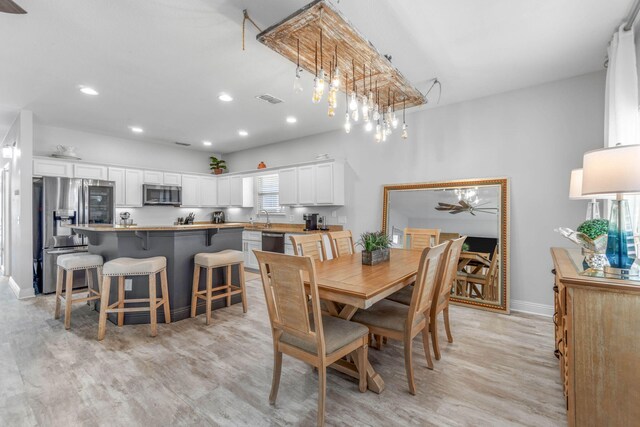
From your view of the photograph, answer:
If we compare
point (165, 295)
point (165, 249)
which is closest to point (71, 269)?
point (165, 249)

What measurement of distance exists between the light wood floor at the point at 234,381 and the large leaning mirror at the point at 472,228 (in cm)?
63

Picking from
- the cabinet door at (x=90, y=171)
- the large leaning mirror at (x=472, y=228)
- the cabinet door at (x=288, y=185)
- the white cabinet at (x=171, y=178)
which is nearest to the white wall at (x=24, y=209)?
the cabinet door at (x=90, y=171)

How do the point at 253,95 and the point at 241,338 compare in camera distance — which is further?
the point at 253,95

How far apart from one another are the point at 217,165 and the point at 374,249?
557cm

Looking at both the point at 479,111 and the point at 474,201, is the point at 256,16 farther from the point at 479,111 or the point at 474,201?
the point at 474,201

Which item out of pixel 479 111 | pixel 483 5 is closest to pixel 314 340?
pixel 483 5

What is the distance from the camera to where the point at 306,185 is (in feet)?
17.8

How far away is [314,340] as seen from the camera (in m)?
1.67

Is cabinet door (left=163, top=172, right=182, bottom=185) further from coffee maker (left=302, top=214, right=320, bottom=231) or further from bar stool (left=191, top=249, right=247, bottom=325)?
bar stool (left=191, top=249, right=247, bottom=325)

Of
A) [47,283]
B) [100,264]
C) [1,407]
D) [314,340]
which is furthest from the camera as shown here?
[47,283]

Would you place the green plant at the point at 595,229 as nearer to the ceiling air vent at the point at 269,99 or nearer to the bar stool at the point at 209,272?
the bar stool at the point at 209,272

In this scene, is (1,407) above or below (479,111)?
below

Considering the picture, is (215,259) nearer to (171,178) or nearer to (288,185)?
(288,185)

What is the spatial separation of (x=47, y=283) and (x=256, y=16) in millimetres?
4930
